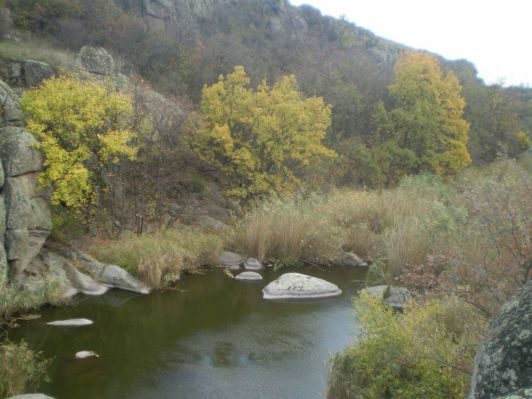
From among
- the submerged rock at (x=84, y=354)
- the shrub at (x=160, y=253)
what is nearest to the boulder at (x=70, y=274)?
the shrub at (x=160, y=253)

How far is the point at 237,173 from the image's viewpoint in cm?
1812

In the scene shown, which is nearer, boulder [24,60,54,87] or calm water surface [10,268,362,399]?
calm water surface [10,268,362,399]

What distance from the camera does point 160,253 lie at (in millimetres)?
12477

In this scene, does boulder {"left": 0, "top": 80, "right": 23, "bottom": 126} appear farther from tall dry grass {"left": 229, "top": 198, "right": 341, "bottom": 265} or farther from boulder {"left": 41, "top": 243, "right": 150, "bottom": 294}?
tall dry grass {"left": 229, "top": 198, "right": 341, "bottom": 265}

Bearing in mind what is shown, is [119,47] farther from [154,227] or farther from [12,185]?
[12,185]

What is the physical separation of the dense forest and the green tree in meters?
0.10

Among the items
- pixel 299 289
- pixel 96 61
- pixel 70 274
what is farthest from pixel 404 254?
pixel 96 61

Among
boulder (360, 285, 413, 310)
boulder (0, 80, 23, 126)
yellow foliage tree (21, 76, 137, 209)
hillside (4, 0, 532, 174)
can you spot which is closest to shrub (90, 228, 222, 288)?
yellow foliage tree (21, 76, 137, 209)

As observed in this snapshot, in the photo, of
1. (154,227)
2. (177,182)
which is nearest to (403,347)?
(154,227)

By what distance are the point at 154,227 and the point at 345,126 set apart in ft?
53.4

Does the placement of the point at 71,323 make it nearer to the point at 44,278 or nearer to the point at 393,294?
the point at 44,278

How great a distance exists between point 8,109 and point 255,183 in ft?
27.9

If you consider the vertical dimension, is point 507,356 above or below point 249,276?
above

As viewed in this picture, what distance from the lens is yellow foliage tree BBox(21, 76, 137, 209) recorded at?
38.8 ft
